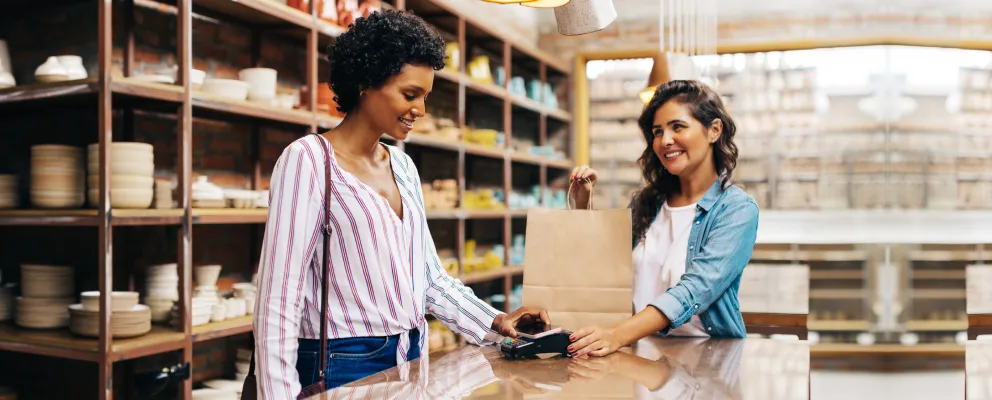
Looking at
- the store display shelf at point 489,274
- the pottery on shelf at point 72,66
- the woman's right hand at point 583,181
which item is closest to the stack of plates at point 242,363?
the pottery on shelf at point 72,66

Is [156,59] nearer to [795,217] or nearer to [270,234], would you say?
[270,234]

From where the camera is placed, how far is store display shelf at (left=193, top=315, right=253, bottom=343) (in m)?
2.89

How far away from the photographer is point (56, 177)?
2674 mm

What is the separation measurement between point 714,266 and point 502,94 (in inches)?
167

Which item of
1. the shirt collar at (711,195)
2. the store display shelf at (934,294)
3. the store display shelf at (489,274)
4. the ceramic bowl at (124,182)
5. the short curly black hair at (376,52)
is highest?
the short curly black hair at (376,52)

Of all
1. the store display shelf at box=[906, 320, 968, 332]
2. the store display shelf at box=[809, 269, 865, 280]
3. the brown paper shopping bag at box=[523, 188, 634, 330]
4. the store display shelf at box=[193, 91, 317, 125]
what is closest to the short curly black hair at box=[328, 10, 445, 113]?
the brown paper shopping bag at box=[523, 188, 634, 330]

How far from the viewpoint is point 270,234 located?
1.39m

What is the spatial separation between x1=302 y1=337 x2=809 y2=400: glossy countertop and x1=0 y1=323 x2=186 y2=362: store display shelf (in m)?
1.49

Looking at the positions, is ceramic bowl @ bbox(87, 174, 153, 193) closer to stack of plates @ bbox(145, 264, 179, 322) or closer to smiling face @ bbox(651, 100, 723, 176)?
stack of plates @ bbox(145, 264, 179, 322)

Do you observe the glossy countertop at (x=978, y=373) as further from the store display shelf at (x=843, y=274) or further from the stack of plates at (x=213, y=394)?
the store display shelf at (x=843, y=274)

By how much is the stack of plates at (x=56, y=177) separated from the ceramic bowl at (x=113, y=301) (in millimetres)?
346

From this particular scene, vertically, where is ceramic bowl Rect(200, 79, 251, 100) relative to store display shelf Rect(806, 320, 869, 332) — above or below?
above

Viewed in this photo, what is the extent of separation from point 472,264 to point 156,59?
2.72 meters

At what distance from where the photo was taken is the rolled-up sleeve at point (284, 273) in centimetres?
138
